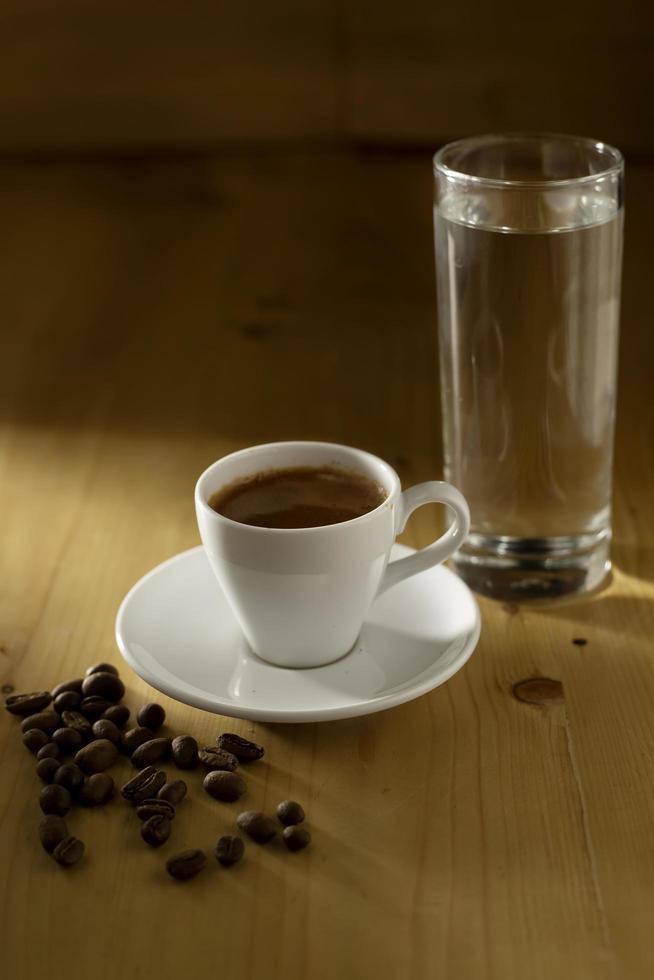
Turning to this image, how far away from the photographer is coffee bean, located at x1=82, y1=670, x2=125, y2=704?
0.91 m

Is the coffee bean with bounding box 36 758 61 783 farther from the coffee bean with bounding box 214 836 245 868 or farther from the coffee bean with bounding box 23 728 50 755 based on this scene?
the coffee bean with bounding box 214 836 245 868

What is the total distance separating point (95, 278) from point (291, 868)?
1.14 metres

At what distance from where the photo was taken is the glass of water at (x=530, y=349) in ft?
3.14

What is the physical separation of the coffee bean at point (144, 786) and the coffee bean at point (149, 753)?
0.06 ft

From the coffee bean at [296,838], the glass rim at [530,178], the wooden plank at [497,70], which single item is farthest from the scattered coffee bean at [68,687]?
the wooden plank at [497,70]

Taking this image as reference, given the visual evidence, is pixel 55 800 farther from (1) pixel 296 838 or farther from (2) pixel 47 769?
(1) pixel 296 838

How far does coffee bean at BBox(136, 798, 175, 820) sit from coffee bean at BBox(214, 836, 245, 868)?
45 mm

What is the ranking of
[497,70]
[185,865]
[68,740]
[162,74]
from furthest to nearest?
[162,74], [497,70], [68,740], [185,865]

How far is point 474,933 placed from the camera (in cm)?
71

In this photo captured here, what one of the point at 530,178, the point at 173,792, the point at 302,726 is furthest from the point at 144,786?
the point at 530,178

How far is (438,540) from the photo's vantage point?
0.93 metres

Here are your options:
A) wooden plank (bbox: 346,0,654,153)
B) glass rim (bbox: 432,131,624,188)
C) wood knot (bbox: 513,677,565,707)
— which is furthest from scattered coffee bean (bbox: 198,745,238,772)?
wooden plank (bbox: 346,0,654,153)

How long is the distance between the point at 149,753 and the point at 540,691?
294 millimetres

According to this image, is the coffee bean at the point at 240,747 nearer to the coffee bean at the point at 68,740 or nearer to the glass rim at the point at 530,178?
the coffee bean at the point at 68,740
